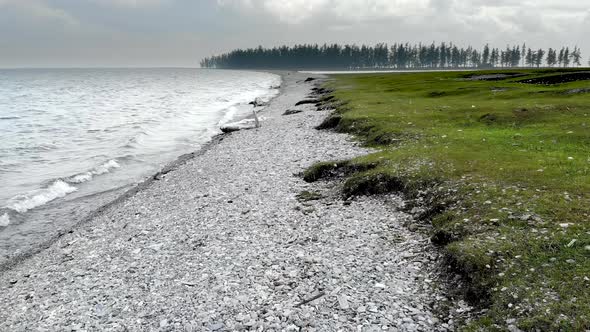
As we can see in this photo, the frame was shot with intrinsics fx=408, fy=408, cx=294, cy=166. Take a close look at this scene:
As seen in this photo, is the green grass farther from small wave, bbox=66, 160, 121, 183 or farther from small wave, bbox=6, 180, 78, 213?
small wave, bbox=66, 160, 121, 183

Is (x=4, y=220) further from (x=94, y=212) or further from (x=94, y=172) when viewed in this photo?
(x=94, y=172)

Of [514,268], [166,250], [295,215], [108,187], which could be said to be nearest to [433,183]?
[295,215]

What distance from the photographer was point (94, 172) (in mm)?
33312

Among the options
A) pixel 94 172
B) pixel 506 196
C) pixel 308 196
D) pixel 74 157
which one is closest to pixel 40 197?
pixel 94 172

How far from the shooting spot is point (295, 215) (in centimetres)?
1816

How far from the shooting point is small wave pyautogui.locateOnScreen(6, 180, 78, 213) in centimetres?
2497

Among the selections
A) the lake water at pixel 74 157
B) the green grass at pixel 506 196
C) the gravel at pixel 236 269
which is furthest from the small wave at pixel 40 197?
the green grass at pixel 506 196

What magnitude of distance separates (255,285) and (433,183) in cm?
963

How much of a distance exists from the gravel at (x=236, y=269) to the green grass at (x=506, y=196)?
4.13 feet

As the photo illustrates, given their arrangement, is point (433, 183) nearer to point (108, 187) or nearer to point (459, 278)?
point (459, 278)

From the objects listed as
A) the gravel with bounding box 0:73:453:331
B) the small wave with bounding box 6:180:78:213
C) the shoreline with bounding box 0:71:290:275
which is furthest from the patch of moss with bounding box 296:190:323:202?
the small wave with bounding box 6:180:78:213

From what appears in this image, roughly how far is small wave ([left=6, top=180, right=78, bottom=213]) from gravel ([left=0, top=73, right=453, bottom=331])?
568 cm

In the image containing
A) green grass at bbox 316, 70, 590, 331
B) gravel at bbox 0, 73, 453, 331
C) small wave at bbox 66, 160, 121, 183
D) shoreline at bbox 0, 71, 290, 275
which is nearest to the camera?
green grass at bbox 316, 70, 590, 331

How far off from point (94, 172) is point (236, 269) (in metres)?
24.5
